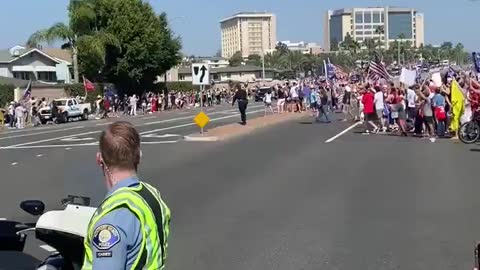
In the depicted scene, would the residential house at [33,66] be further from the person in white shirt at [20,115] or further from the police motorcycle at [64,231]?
the police motorcycle at [64,231]

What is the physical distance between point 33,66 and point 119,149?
8070 cm

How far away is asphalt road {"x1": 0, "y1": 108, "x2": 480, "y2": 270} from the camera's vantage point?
8.16 metres

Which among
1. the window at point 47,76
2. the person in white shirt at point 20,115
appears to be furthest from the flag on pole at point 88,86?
the window at point 47,76

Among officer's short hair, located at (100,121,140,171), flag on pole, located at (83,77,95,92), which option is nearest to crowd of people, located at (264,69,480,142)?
officer's short hair, located at (100,121,140,171)

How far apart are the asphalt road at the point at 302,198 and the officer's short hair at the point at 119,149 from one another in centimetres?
457

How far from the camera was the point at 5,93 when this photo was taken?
5206cm

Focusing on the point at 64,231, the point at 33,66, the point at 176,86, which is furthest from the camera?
the point at 176,86

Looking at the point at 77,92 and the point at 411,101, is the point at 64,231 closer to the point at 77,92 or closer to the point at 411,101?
the point at 411,101

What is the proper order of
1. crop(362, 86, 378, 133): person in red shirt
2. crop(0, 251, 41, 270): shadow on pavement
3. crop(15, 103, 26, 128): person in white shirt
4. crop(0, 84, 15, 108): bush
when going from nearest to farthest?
crop(0, 251, 41, 270): shadow on pavement
crop(362, 86, 378, 133): person in red shirt
crop(15, 103, 26, 128): person in white shirt
crop(0, 84, 15, 108): bush

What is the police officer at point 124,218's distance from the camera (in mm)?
2926

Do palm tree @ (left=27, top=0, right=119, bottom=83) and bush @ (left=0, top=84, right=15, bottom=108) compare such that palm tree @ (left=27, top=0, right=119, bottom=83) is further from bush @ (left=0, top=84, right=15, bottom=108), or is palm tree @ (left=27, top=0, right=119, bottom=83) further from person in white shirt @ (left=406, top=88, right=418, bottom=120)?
person in white shirt @ (left=406, top=88, right=418, bottom=120)

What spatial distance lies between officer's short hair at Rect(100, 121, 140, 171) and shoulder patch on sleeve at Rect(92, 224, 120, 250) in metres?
0.35

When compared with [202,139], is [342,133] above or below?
below

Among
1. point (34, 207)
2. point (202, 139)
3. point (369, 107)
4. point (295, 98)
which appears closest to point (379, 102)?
point (369, 107)
